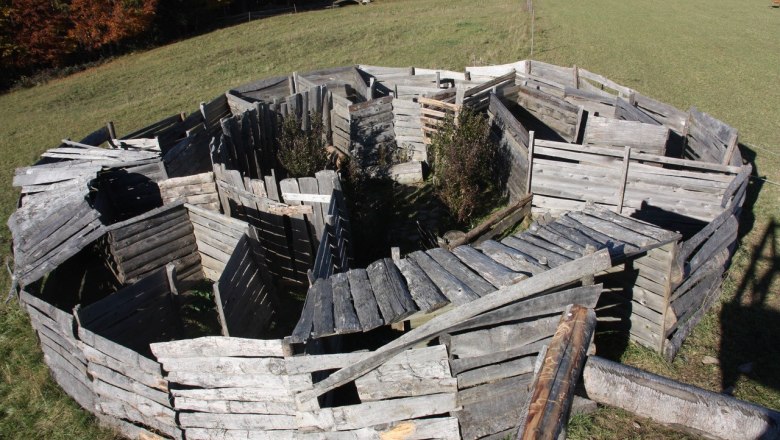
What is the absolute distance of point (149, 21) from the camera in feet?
106

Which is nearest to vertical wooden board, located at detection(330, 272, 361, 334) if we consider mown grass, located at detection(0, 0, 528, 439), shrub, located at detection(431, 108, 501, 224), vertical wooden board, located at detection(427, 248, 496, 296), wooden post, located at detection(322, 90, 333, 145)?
vertical wooden board, located at detection(427, 248, 496, 296)

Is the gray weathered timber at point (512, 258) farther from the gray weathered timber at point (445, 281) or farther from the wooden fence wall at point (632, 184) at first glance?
the wooden fence wall at point (632, 184)

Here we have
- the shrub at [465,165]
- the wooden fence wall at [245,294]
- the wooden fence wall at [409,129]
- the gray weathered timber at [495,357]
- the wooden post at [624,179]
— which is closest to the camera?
the gray weathered timber at [495,357]

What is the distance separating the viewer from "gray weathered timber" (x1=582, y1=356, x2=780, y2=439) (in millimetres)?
2770

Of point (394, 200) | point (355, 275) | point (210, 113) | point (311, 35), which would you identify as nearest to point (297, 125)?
point (394, 200)

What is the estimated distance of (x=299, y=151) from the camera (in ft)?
36.8

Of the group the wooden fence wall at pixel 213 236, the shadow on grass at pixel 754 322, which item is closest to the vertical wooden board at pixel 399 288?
the wooden fence wall at pixel 213 236

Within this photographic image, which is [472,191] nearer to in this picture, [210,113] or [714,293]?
[714,293]

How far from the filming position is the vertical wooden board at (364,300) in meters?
5.50

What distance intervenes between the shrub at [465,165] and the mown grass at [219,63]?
7.35 meters

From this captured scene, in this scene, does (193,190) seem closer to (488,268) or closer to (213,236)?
(213,236)

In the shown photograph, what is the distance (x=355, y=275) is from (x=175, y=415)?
255 cm

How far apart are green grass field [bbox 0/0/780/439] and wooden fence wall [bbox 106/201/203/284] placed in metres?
1.76

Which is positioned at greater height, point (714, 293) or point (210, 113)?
point (210, 113)
